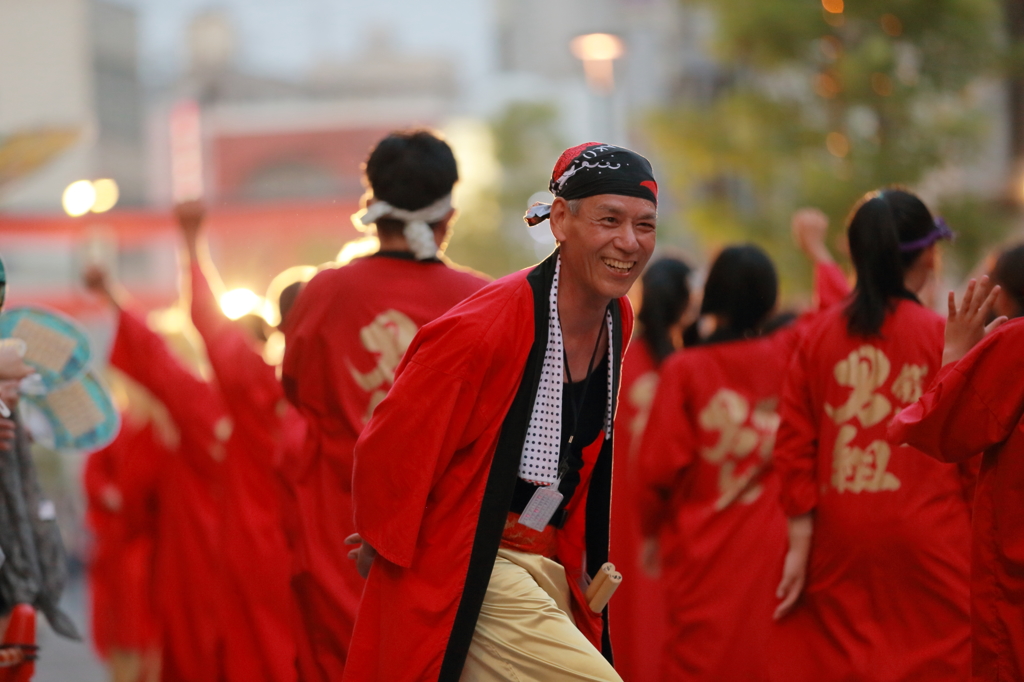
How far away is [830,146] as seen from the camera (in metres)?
13.3

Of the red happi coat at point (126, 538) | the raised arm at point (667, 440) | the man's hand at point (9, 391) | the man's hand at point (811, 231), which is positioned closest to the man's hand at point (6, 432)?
the man's hand at point (9, 391)

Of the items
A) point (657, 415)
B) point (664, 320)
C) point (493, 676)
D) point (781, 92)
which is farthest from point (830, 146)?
point (493, 676)

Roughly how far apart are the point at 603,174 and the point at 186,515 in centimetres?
446

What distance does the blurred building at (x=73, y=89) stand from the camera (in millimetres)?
20672

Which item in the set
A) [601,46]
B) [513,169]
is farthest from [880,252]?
[513,169]

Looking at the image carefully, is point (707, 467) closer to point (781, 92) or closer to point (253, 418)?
point (253, 418)

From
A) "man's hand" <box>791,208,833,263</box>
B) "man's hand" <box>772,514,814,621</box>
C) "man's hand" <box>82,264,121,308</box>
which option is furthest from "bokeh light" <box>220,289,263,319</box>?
"man's hand" <box>772,514,814,621</box>

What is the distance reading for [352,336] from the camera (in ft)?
14.1

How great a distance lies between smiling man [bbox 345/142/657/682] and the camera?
309 centimetres

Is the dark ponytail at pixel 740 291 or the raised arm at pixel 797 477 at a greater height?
the dark ponytail at pixel 740 291

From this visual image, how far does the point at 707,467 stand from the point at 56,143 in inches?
120

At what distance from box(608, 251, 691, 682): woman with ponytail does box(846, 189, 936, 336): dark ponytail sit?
78.6 inches

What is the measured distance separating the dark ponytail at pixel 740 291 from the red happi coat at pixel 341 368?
1.56 m

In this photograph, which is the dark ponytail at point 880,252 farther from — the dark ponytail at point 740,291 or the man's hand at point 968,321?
the dark ponytail at point 740,291
